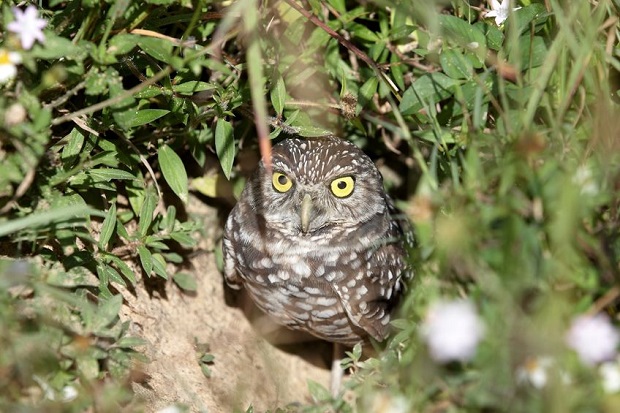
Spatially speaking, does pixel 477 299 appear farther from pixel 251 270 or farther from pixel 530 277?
pixel 251 270

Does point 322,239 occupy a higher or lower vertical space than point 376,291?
higher

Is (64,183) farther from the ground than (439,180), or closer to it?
farther from the ground

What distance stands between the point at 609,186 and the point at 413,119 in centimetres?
109

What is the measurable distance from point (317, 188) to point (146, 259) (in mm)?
749

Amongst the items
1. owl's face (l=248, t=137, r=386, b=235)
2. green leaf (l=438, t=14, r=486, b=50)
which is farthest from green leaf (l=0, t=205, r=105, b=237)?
green leaf (l=438, t=14, r=486, b=50)

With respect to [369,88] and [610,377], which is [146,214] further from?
[610,377]

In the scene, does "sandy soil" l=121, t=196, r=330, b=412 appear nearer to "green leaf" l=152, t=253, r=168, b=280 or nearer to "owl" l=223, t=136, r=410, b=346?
"green leaf" l=152, t=253, r=168, b=280

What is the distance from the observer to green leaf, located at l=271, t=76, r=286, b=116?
2.85 meters

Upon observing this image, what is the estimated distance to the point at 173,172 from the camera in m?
2.97

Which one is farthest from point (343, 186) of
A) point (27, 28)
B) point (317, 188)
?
point (27, 28)

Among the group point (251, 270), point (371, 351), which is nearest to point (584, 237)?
point (251, 270)

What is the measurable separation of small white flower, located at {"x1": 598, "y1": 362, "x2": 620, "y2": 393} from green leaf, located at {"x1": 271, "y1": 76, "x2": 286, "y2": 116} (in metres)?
1.58

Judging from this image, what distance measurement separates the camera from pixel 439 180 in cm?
304

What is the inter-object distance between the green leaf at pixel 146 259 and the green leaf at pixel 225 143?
1.50 ft
